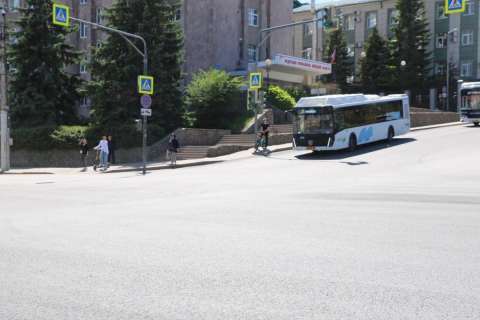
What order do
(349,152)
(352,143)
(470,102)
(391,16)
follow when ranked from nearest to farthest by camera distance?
(352,143) < (349,152) < (470,102) < (391,16)

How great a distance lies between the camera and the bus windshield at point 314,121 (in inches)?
1081

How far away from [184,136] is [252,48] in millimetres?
19717

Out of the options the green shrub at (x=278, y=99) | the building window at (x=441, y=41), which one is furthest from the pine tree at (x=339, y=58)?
the green shrub at (x=278, y=99)

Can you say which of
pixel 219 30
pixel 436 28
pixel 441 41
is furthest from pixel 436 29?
pixel 219 30

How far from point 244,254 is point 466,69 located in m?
60.9

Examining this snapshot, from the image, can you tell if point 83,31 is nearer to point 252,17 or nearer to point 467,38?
point 252,17

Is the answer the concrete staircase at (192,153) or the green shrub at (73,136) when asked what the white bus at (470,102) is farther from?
the green shrub at (73,136)

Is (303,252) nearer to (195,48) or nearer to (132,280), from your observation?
(132,280)

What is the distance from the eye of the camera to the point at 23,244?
305 inches

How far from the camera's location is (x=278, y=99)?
134ft


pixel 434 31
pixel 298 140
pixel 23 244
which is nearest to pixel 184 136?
pixel 298 140

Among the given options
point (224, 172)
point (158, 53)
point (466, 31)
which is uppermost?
point (466, 31)

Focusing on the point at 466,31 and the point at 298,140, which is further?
the point at 466,31

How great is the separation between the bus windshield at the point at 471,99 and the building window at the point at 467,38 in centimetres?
2658
